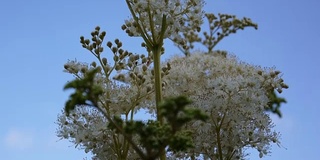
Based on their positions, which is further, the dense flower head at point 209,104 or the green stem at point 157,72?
the dense flower head at point 209,104

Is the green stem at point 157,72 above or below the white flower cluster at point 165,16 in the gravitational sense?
below

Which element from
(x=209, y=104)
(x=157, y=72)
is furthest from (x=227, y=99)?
(x=157, y=72)

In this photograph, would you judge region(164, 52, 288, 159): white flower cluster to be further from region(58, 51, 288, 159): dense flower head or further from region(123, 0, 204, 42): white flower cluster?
region(123, 0, 204, 42): white flower cluster

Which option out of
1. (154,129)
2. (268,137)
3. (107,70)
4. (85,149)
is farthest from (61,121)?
(154,129)

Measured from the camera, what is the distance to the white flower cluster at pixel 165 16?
5605 mm

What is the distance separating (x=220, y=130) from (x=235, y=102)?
496mm

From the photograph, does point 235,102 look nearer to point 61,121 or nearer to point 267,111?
point 267,111

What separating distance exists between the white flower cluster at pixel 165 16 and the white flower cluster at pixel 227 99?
603mm

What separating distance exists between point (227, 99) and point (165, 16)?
1.12 metres

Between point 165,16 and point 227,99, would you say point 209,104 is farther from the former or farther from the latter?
point 165,16

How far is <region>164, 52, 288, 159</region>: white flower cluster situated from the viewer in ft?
19.3

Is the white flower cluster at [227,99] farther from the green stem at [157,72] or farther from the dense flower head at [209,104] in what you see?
the green stem at [157,72]

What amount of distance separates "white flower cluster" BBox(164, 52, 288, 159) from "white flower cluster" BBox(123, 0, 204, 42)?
1.98ft

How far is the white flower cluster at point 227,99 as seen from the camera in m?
5.89
